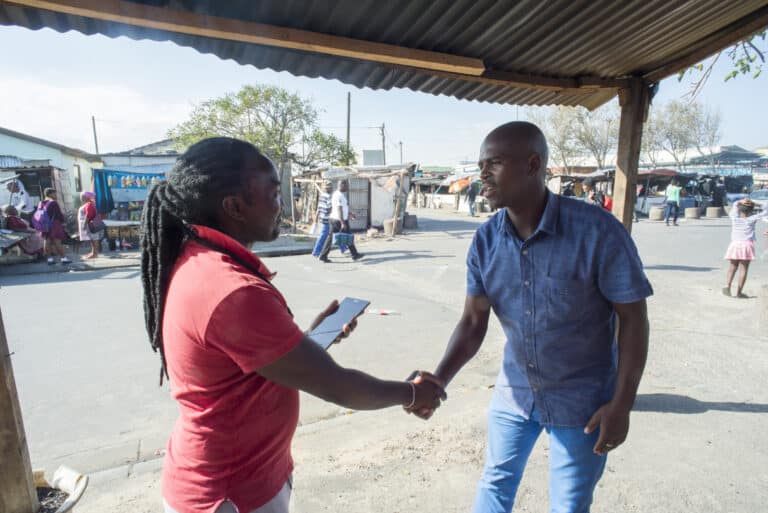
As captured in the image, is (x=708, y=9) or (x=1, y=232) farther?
(x=1, y=232)

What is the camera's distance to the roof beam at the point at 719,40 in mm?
2564

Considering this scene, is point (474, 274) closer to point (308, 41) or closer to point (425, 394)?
point (425, 394)

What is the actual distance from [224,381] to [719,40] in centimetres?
342

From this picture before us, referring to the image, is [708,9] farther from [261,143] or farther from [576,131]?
[576,131]

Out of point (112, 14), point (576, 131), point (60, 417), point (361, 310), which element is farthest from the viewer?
point (576, 131)

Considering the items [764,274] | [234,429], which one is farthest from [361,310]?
[764,274]

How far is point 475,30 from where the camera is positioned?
2.50 meters

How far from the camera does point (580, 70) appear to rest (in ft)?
10.5

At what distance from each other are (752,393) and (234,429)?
4531 millimetres

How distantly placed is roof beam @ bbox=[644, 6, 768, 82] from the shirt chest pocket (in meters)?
2.21

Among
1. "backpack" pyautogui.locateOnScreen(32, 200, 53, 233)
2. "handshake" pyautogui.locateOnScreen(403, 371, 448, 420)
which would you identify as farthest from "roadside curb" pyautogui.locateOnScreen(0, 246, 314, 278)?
"handshake" pyautogui.locateOnScreen(403, 371, 448, 420)

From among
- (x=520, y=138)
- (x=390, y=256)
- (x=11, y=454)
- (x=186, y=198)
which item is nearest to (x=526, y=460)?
(x=520, y=138)

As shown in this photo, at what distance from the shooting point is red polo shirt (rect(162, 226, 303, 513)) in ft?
3.62

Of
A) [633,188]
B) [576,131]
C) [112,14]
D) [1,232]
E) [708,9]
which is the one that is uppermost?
[576,131]
